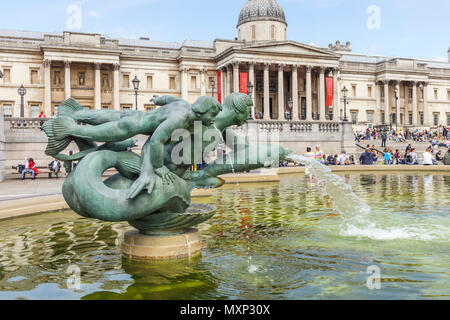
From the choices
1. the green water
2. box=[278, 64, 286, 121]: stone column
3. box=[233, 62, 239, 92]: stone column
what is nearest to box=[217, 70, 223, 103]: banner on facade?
box=[233, 62, 239, 92]: stone column

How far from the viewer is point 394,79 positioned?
69.9m

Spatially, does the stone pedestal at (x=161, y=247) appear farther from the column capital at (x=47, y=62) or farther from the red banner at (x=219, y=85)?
the red banner at (x=219, y=85)

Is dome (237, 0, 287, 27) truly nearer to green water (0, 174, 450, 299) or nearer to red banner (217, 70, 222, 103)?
red banner (217, 70, 222, 103)

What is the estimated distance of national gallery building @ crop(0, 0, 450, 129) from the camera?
53.6 m

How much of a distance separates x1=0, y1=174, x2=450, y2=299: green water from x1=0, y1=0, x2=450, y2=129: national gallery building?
144 feet

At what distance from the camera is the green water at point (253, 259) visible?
456 centimetres

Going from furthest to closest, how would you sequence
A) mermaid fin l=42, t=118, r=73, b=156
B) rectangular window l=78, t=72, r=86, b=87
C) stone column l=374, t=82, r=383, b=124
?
stone column l=374, t=82, r=383, b=124 < rectangular window l=78, t=72, r=86, b=87 < mermaid fin l=42, t=118, r=73, b=156

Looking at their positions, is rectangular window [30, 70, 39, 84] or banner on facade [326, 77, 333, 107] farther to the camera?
banner on facade [326, 77, 333, 107]

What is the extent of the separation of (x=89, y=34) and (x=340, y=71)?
3698 cm

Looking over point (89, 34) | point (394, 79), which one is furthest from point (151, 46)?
point (394, 79)

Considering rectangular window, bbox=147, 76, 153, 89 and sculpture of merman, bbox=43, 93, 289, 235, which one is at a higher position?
rectangular window, bbox=147, 76, 153, 89

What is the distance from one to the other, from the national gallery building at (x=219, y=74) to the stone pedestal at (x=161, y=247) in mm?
46265

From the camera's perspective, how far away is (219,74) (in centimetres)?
5888

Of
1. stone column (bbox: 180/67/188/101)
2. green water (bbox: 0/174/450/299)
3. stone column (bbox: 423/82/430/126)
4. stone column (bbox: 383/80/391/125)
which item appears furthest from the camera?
stone column (bbox: 423/82/430/126)
